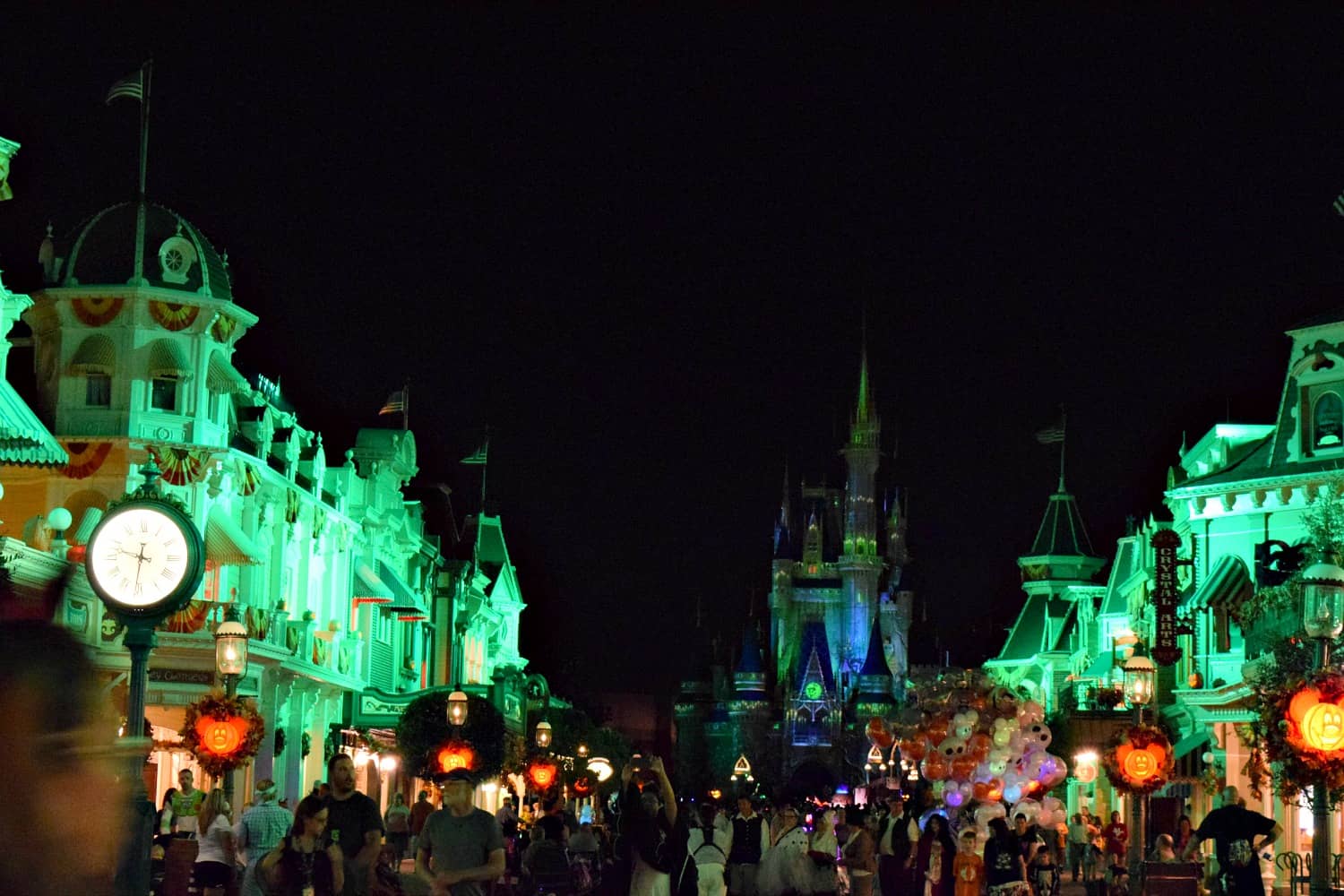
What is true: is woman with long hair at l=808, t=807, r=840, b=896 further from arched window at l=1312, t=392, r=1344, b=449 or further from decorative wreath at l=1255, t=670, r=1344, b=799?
arched window at l=1312, t=392, r=1344, b=449

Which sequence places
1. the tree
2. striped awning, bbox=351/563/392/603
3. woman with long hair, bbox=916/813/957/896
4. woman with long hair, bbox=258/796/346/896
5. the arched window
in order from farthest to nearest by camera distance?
striped awning, bbox=351/563/392/603 → the tree → the arched window → woman with long hair, bbox=916/813/957/896 → woman with long hair, bbox=258/796/346/896

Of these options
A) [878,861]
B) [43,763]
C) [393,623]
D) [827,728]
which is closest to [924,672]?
[827,728]

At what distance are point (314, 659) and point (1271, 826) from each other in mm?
28300

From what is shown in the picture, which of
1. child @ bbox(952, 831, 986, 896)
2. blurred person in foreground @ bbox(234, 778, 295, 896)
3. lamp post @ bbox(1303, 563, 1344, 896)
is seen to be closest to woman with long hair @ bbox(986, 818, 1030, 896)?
child @ bbox(952, 831, 986, 896)

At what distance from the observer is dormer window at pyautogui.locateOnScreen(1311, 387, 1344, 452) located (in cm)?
4216

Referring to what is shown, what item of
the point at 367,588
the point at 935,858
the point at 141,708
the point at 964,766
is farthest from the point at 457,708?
the point at 141,708

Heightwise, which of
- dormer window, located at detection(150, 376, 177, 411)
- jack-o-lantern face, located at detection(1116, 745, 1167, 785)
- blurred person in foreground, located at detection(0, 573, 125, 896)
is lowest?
jack-o-lantern face, located at detection(1116, 745, 1167, 785)

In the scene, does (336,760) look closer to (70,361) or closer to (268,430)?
(70,361)

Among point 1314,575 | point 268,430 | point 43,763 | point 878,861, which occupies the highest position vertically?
point 268,430

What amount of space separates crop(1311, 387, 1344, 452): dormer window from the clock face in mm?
31093

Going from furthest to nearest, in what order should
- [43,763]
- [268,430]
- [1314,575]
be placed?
[268,430]
[1314,575]
[43,763]

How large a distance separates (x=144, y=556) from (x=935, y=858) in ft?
41.6

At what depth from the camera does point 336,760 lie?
48.8ft

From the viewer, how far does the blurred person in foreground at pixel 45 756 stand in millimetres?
3492
